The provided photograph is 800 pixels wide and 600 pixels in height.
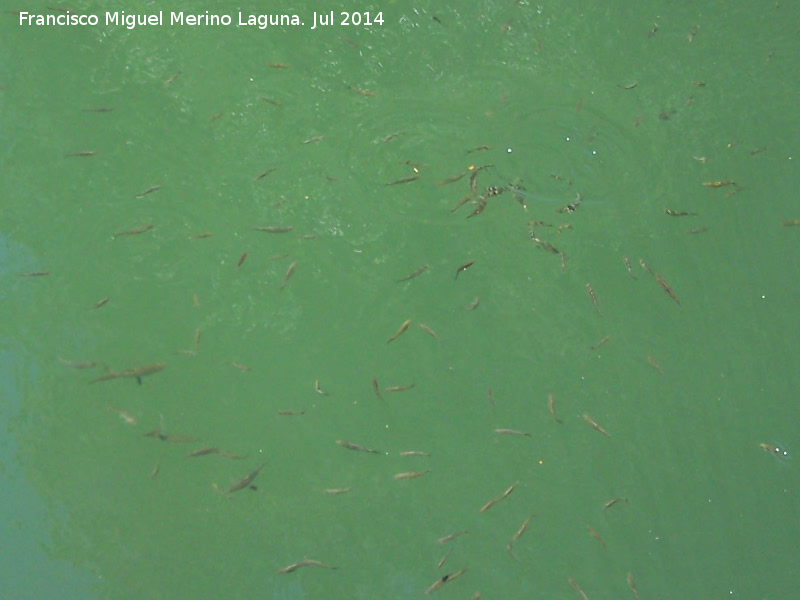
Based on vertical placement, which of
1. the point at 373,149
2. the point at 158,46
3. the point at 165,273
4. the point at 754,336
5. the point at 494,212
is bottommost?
the point at 754,336

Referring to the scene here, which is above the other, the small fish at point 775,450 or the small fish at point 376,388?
the small fish at point 376,388

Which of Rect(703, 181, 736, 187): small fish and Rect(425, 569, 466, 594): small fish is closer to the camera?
Rect(425, 569, 466, 594): small fish

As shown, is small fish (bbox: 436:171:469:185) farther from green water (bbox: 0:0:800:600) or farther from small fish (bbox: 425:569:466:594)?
small fish (bbox: 425:569:466:594)

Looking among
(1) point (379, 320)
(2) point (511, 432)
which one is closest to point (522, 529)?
(2) point (511, 432)

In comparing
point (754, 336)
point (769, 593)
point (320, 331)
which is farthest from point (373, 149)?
point (769, 593)

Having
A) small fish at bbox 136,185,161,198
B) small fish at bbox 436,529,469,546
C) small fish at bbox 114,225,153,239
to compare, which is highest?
small fish at bbox 136,185,161,198

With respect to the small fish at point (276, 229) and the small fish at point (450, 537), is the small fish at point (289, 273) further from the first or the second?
the small fish at point (450, 537)

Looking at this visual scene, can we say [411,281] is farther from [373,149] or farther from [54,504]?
[54,504]

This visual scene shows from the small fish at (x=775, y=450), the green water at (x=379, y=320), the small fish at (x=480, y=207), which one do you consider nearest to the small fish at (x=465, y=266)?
the green water at (x=379, y=320)

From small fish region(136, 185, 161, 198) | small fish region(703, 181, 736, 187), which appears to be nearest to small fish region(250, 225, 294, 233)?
small fish region(136, 185, 161, 198)
